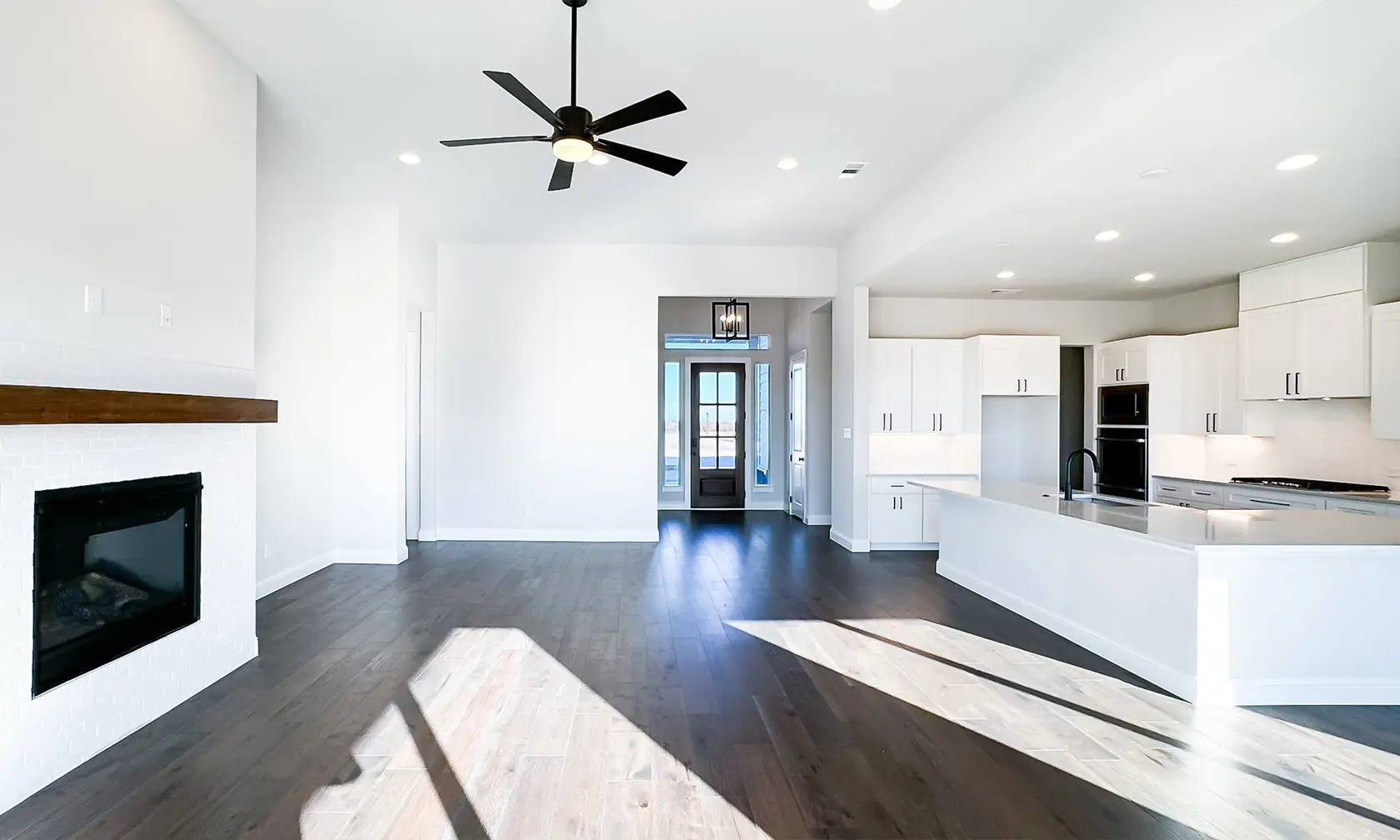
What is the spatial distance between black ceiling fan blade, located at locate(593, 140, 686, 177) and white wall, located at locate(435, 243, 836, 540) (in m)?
3.58

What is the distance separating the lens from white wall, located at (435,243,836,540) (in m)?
7.14

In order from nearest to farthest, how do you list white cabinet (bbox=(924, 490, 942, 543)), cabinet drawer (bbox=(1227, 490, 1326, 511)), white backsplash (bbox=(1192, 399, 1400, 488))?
cabinet drawer (bbox=(1227, 490, 1326, 511))
white backsplash (bbox=(1192, 399, 1400, 488))
white cabinet (bbox=(924, 490, 942, 543))

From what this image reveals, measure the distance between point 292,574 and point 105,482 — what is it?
2872 millimetres

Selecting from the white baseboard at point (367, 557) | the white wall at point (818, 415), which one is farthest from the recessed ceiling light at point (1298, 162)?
the white baseboard at point (367, 557)

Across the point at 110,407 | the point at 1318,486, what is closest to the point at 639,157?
the point at 110,407

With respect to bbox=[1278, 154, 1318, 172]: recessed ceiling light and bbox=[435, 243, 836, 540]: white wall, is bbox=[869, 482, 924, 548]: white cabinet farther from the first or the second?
bbox=[1278, 154, 1318, 172]: recessed ceiling light

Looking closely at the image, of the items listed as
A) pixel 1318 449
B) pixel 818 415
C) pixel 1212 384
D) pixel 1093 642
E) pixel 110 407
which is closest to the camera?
pixel 110 407

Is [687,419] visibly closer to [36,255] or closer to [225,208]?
[225,208]

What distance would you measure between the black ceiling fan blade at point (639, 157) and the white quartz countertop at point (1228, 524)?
2.92 meters

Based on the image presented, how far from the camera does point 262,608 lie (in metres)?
4.57

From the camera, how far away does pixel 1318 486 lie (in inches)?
210

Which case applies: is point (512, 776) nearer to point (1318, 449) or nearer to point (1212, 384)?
point (1318, 449)

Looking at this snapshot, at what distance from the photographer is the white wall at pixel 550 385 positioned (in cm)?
714

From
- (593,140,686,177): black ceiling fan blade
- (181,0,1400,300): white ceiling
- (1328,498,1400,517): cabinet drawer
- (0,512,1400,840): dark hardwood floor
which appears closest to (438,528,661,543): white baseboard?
(0,512,1400,840): dark hardwood floor
